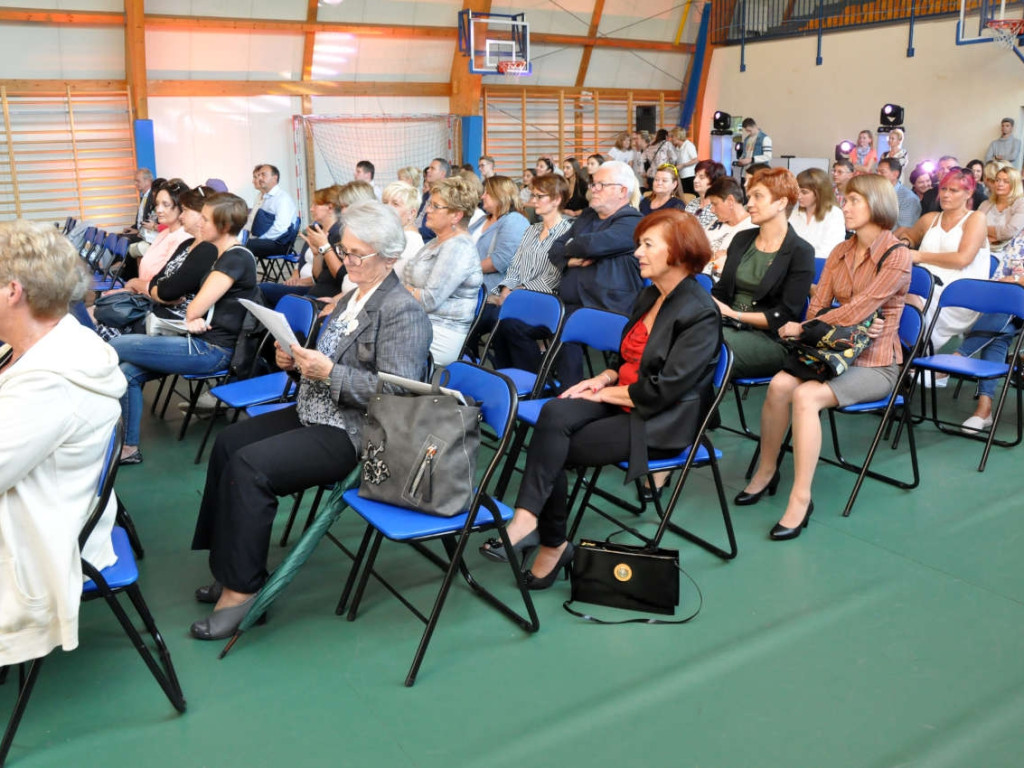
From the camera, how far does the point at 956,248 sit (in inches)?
189

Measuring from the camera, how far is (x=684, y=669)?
2.44 metres

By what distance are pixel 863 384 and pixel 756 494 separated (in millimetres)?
597

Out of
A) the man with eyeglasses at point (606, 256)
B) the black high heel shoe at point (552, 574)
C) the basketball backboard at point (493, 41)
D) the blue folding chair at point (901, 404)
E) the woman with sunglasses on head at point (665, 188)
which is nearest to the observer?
the black high heel shoe at point (552, 574)

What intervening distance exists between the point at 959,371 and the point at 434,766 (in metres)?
2.92

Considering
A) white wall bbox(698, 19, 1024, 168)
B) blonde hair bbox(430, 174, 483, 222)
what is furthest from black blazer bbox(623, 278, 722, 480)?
white wall bbox(698, 19, 1024, 168)

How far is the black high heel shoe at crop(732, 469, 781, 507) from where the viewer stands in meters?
3.56

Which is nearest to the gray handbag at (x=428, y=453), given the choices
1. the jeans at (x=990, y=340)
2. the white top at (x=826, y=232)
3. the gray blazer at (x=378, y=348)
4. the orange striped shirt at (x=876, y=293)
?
the gray blazer at (x=378, y=348)

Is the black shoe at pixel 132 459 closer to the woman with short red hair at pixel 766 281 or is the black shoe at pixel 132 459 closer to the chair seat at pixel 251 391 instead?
the chair seat at pixel 251 391

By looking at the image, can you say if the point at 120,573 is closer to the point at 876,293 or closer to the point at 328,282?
the point at 876,293

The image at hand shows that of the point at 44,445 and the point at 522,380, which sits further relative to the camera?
the point at 522,380

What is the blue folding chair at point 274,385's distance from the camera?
3664 millimetres

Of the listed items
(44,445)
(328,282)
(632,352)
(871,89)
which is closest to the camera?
(44,445)

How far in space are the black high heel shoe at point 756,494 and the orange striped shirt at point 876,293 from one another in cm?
57

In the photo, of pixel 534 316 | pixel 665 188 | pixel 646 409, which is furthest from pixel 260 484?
pixel 665 188
